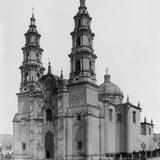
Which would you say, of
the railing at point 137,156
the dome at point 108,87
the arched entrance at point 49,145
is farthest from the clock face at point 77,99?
the dome at point 108,87

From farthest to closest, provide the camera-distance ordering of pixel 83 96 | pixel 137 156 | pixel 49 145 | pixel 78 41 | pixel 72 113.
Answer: pixel 49 145, pixel 78 41, pixel 72 113, pixel 83 96, pixel 137 156

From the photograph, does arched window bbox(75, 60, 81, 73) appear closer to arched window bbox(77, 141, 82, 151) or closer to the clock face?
the clock face

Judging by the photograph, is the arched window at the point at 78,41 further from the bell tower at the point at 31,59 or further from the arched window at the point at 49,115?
the arched window at the point at 49,115

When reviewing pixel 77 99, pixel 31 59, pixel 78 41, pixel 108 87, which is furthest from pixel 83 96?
pixel 108 87

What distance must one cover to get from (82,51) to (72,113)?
31.3 feet

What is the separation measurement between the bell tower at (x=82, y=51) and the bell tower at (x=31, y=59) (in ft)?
28.2

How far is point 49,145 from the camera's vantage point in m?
55.8

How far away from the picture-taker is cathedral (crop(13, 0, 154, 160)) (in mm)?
52134

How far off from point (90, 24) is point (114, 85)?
724 inches

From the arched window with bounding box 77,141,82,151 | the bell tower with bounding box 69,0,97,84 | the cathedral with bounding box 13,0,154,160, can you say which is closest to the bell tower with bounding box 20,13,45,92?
the cathedral with bounding box 13,0,154,160

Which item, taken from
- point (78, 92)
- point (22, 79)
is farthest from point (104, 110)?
point (22, 79)

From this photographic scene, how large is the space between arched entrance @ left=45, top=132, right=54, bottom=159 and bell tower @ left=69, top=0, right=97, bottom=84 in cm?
956

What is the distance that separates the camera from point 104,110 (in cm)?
5619

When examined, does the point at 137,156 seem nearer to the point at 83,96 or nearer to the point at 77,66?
the point at 83,96
